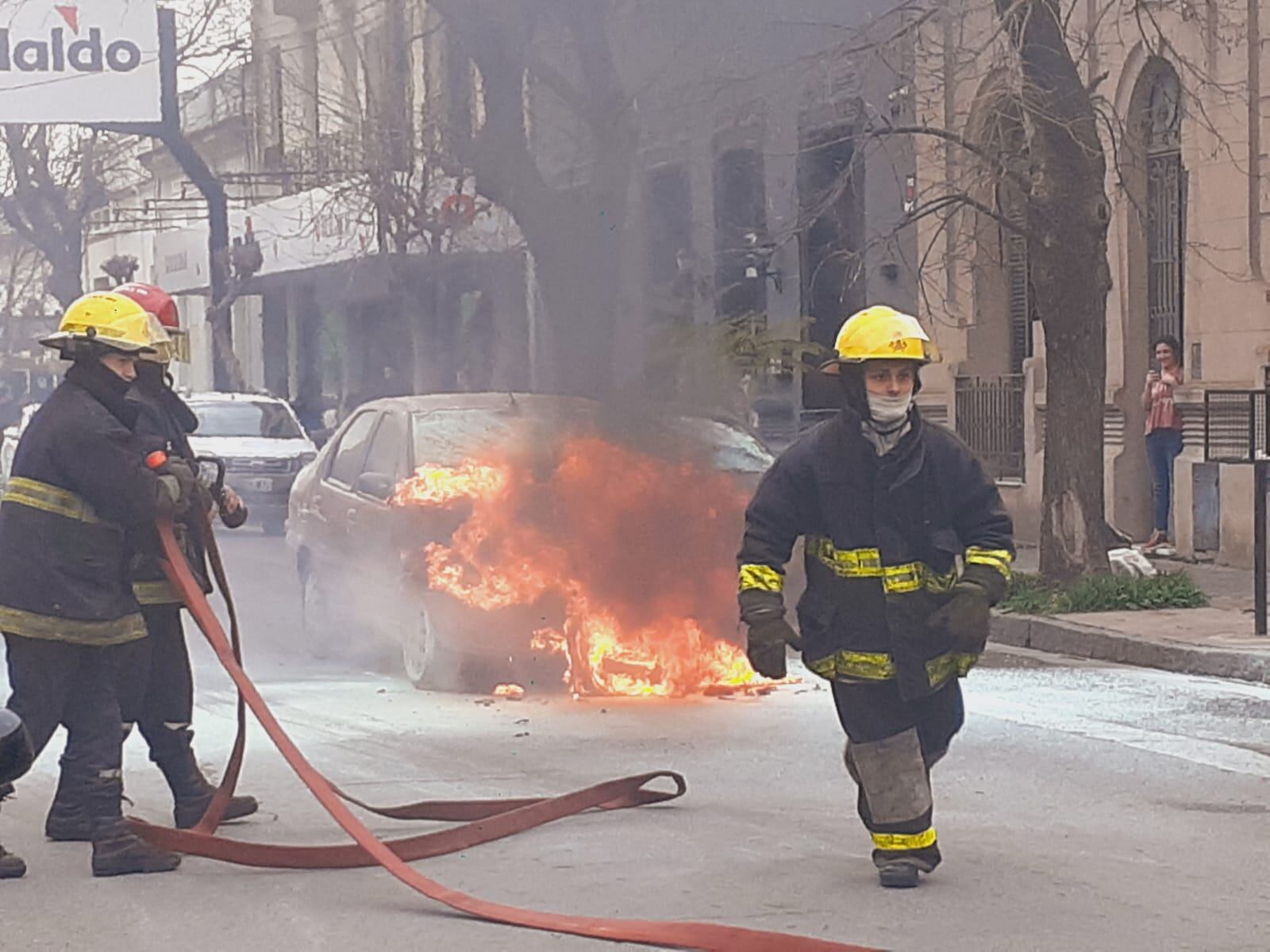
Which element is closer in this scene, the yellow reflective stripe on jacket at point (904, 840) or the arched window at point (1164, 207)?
the yellow reflective stripe on jacket at point (904, 840)

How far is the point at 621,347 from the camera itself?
13102 mm

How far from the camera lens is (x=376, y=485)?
11086 mm

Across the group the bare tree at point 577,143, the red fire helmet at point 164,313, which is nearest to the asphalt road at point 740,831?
the red fire helmet at point 164,313

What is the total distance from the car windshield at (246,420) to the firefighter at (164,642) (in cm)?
1629

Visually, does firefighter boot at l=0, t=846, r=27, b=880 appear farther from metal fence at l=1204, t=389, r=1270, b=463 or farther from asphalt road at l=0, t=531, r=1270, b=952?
metal fence at l=1204, t=389, r=1270, b=463

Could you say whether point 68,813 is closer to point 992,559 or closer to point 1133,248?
point 992,559

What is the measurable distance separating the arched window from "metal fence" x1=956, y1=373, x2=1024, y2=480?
1.92 m

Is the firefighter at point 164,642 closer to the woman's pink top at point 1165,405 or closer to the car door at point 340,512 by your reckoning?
the car door at point 340,512

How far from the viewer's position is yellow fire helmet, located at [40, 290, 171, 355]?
681 cm

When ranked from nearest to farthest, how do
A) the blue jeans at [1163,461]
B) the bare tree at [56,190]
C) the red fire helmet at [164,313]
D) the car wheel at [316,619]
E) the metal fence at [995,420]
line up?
the red fire helmet at [164,313], the car wheel at [316,619], the blue jeans at [1163,461], the metal fence at [995,420], the bare tree at [56,190]

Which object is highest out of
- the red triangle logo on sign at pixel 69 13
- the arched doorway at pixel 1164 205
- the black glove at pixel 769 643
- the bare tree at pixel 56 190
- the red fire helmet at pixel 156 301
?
the red triangle logo on sign at pixel 69 13

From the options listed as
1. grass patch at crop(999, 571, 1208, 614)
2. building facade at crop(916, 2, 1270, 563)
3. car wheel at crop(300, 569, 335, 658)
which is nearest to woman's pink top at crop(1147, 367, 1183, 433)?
building facade at crop(916, 2, 1270, 563)

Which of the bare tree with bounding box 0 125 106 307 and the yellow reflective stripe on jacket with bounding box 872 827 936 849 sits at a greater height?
the bare tree with bounding box 0 125 106 307

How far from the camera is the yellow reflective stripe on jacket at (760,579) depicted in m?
6.26
